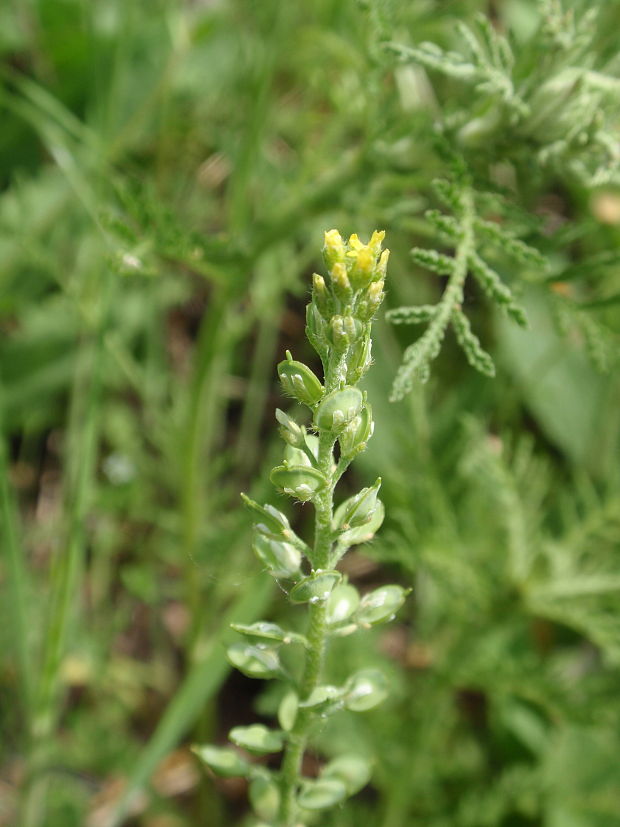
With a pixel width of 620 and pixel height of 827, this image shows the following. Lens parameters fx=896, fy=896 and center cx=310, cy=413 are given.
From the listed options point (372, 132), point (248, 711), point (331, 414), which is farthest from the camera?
point (248, 711)

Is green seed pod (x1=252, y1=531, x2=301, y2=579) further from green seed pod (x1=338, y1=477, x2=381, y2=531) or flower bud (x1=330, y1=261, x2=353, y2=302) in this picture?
flower bud (x1=330, y1=261, x2=353, y2=302)

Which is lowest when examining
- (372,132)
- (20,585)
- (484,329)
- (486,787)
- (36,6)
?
(486,787)

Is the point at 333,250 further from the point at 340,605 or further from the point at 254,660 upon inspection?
the point at 254,660

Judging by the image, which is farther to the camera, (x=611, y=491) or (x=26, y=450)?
(x=26, y=450)

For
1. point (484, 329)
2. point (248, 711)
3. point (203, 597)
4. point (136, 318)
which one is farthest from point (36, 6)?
point (248, 711)

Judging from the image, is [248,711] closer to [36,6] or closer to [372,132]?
[372,132]

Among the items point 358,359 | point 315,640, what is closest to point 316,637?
point 315,640
